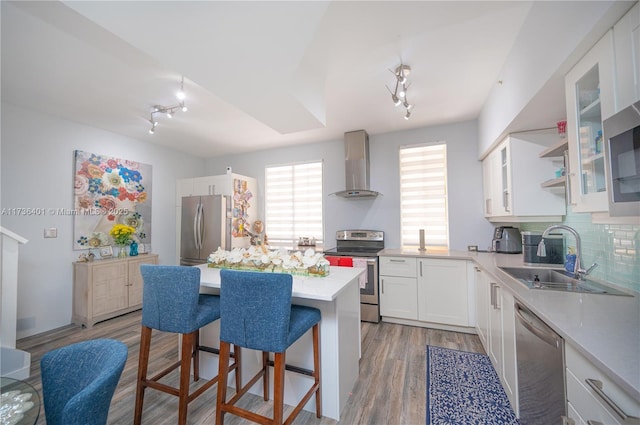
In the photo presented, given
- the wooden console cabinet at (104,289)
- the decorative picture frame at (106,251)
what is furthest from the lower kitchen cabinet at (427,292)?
the decorative picture frame at (106,251)

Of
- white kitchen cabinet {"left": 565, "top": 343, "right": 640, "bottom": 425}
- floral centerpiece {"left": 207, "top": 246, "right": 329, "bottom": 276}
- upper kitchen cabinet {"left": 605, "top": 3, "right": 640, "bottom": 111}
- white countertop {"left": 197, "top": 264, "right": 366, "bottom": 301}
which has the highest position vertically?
upper kitchen cabinet {"left": 605, "top": 3, "right": 640, "bottom": 111}

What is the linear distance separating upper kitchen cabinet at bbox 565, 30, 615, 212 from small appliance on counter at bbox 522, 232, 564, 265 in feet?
2.99

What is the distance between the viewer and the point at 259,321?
137 centimetres

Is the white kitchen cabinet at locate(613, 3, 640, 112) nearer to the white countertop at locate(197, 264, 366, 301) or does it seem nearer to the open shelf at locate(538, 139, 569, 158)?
the open shelf at locate(538, 139, 569, 158)

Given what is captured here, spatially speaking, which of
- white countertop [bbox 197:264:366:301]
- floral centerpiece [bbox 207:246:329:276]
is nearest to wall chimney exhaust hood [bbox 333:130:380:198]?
white countertop [bbox 197:264:366:301]

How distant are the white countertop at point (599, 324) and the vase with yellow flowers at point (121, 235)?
451 cm

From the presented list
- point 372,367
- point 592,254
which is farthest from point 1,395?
point 592,254

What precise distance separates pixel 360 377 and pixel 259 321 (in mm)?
1328

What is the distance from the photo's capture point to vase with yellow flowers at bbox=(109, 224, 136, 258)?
355cm

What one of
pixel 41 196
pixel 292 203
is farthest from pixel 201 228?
pixel 41 196

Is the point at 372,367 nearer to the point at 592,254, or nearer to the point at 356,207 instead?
the point at 592,254

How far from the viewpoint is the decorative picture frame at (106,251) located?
139 inches

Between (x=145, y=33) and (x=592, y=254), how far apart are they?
10.2ft

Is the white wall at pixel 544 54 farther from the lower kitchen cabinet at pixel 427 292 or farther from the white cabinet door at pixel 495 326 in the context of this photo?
the lower kitchen cabinet at pixel 427 292
